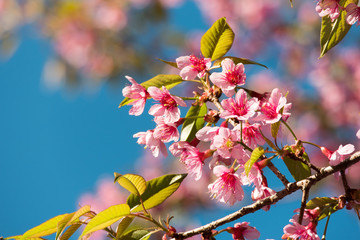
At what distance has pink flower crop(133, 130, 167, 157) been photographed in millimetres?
819

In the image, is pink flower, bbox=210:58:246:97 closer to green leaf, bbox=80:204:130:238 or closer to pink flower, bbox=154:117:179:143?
pink flower, bbox=154:117:179:143

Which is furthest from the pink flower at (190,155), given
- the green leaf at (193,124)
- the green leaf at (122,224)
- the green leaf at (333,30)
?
the green leaf at (333,30)

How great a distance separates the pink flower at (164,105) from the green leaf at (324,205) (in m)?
0.27

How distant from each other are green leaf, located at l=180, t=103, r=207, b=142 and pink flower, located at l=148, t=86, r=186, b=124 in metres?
0.04

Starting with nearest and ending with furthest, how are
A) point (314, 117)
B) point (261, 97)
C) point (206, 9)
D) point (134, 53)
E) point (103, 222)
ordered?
point (103, 222), point (261, 97), point (134, 53), point (314, 117), point (206, 9)

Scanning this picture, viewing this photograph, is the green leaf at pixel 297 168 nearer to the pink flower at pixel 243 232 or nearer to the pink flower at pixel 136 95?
the pink flower at pixel 243 232

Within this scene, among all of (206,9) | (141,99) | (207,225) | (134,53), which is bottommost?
(207,225)

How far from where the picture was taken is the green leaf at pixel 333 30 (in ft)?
2.73

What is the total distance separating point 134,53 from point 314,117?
4.84ft

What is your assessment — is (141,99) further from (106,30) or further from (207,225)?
(106,30)

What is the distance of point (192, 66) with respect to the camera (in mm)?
826

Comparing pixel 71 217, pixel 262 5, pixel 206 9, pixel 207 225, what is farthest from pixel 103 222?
pixel 206 9

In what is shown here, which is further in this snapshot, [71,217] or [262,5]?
[262,5]

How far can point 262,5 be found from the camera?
374cm
